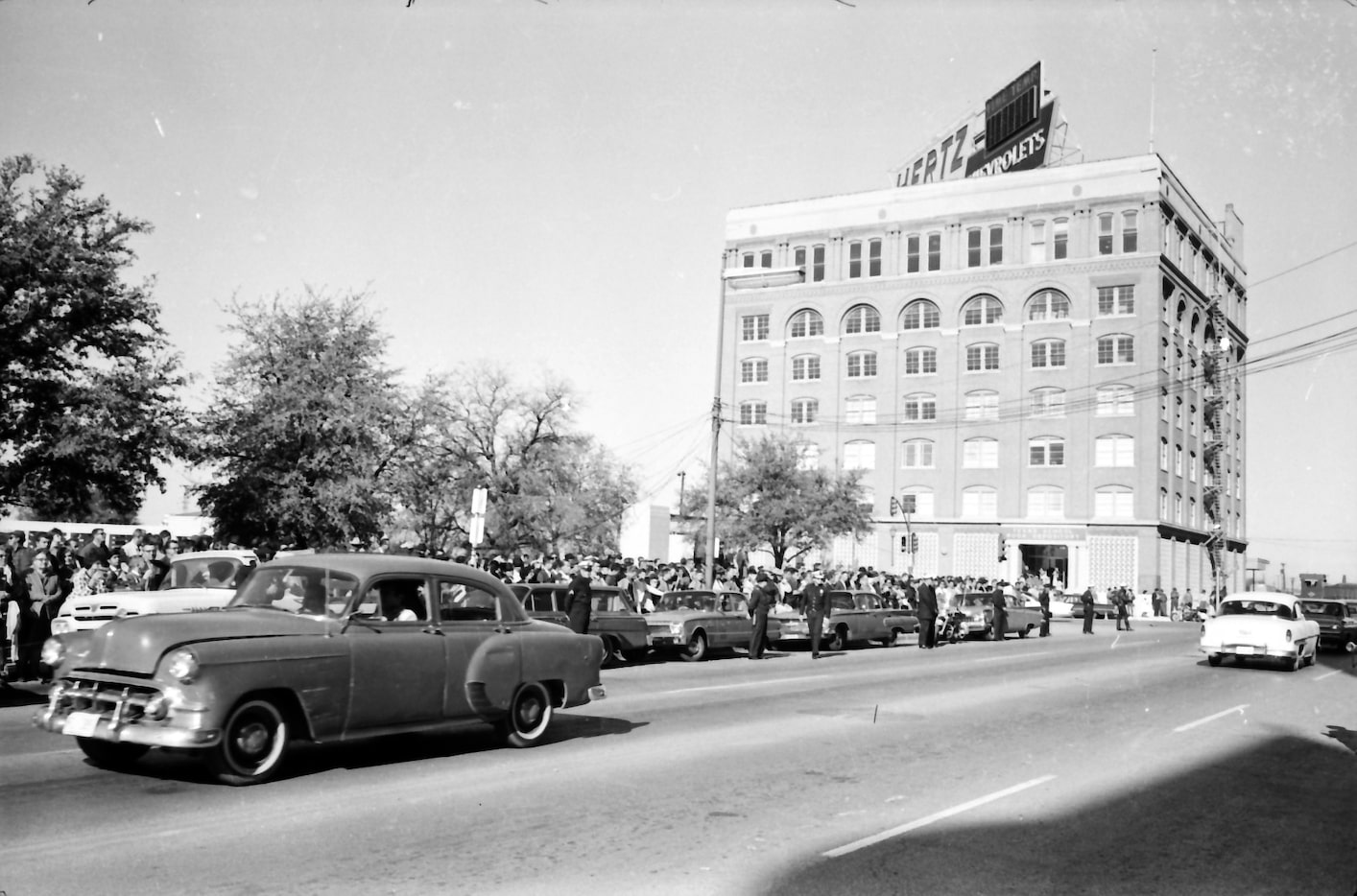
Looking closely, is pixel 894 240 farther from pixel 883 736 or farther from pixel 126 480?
pixel 883 736

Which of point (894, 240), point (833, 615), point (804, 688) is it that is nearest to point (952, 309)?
point (894, 240)

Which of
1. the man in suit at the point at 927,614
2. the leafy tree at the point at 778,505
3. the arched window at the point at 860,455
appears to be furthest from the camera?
the arched window at the point at 860,455

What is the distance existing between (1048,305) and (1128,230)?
5.93 meters

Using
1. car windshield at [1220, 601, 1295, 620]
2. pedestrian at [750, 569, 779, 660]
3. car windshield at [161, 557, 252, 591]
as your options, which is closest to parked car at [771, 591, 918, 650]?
pedestrian at [750, 569, 779, 660]

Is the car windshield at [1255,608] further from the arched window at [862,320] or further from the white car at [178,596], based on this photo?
the arched window at [862,320]

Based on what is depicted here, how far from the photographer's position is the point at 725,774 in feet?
31.0

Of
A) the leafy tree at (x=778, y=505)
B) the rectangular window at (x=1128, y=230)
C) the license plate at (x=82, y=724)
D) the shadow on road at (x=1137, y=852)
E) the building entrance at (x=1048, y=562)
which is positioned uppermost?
the rectangular window at (x=1128, y=230)

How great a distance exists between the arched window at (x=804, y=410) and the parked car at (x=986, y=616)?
34662mm

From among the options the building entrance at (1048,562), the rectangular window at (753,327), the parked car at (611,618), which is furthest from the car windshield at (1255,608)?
the rectangular window at (753,327)

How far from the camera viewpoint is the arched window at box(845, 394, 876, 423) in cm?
7112

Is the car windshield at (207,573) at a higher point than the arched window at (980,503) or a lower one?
lower

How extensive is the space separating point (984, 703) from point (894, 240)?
58.4 m

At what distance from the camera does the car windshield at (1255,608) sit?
23.7 m

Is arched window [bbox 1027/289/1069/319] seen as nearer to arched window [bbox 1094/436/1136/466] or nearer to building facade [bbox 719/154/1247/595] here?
building facade [bbox 719/154/1247/595]
